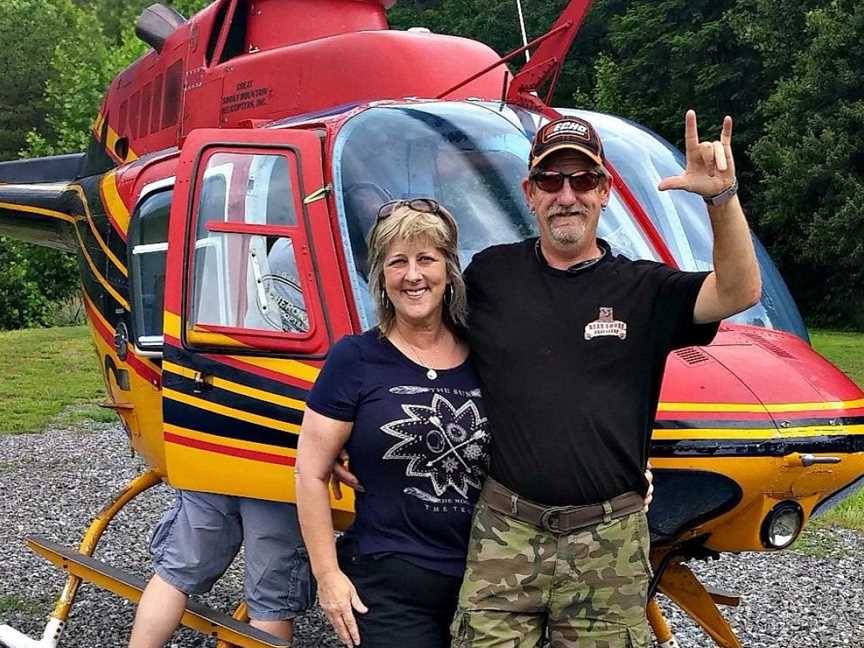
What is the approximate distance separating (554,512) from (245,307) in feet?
4.47

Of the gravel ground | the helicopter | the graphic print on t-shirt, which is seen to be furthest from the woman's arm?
the gravel ground

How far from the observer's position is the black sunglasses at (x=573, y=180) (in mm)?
2248

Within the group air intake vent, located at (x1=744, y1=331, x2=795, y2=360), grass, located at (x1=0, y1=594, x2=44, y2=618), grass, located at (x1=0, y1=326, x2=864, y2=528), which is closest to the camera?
air intake vent, located at (x1=744, y1=331, x2=795, y2=360)

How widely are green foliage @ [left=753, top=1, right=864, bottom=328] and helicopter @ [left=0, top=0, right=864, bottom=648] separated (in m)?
19.5

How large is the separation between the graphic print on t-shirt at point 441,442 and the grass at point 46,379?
857cm

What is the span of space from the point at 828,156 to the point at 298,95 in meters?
20.1

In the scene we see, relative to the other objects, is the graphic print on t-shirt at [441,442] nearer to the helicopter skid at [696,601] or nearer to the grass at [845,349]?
the helicopter skid at [696,601]

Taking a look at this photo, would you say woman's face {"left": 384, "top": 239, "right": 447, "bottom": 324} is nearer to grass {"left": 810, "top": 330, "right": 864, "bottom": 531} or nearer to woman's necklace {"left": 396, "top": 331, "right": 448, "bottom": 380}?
woman's necklace {"left": 396, "top": 331, "right": 448, "bottom": 380}

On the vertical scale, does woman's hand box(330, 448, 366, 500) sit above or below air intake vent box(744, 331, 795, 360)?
below

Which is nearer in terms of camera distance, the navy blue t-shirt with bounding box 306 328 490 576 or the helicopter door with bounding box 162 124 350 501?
the navy blue t-shirt with bounding box 306 328 490 576

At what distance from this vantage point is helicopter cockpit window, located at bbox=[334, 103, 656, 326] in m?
3.07

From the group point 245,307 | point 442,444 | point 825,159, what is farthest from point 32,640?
point 825,159

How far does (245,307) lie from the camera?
10.3ft

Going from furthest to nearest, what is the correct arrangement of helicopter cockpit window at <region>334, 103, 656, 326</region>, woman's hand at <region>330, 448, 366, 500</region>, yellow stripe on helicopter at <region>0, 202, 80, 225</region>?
yellow stripe on helicopter at <region>0, 202, 80, 225</region>
helicopter cockpit window at <region>334, 103, 656, 326</region>
woman's hand at <region>330, 448, 366, 500</region>
